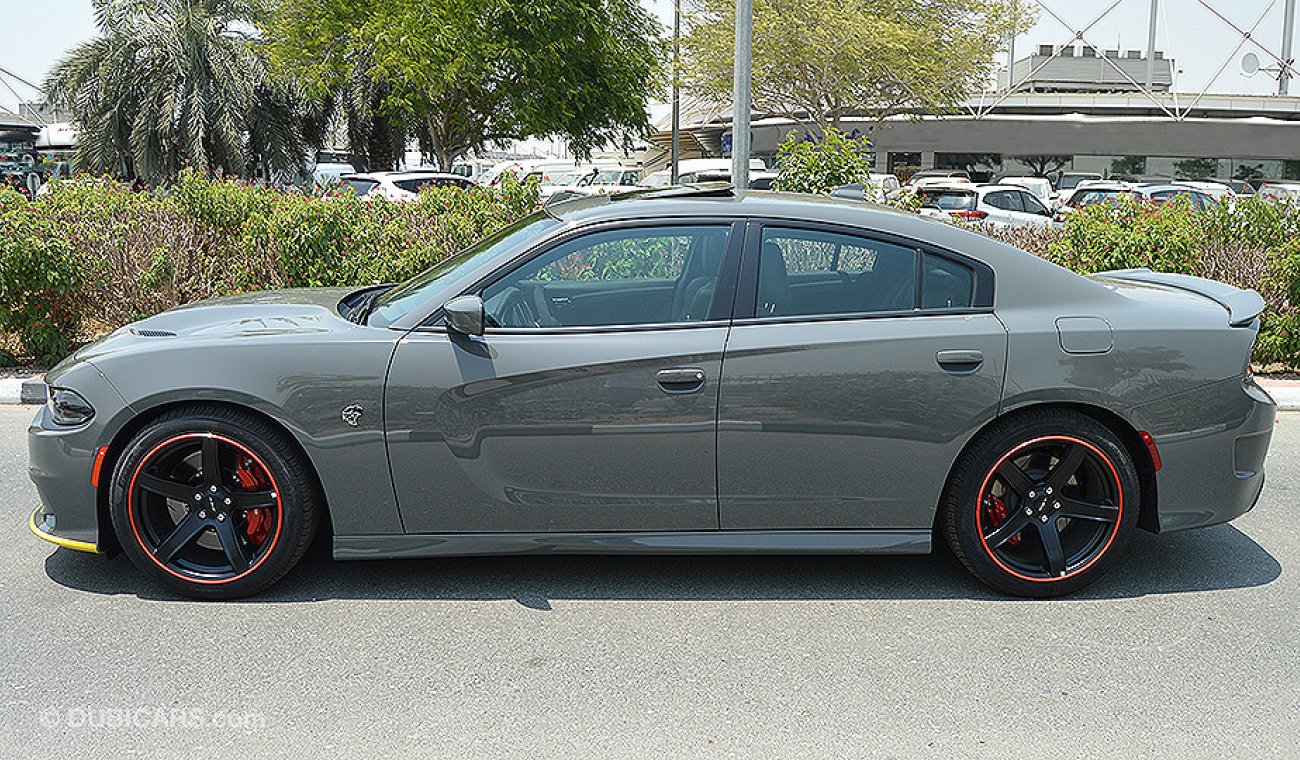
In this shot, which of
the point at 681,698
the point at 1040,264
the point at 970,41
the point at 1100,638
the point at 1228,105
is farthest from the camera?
the point at 1228,105

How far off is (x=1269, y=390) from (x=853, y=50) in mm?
32538

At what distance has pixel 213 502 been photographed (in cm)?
445

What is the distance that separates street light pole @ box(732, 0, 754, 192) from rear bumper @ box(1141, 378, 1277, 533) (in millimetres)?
6675

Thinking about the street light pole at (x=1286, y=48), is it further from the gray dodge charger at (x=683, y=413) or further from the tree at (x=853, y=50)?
the gray dodge charger at (x=683, y=413)

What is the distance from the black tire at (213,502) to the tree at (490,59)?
2204cm

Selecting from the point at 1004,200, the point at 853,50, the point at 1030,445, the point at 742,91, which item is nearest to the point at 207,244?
the point at 742,91

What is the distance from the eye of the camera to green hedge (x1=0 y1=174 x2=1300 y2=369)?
31.0ft

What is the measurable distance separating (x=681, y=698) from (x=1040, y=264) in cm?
219

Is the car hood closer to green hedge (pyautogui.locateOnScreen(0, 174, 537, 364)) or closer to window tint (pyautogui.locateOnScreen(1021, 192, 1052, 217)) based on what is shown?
green hedge (pyautogui.locateOnScreen(0, 174, 537, 364))

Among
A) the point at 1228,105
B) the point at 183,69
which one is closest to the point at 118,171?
the point at 183,69

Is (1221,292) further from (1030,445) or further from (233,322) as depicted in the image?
(233,322)

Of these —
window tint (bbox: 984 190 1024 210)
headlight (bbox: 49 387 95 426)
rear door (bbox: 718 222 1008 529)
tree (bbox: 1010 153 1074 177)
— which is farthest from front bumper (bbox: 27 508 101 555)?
tree (bbox: 1010 153 1074 177)

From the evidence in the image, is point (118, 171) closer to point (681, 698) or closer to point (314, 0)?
point (314, 0)

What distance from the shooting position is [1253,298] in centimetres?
499
